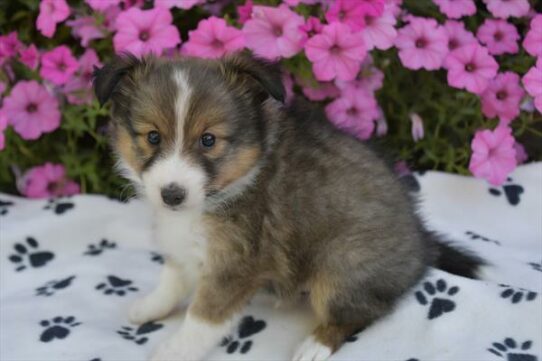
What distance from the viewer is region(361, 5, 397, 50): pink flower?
3.82 meters

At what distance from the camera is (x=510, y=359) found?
2.96 m

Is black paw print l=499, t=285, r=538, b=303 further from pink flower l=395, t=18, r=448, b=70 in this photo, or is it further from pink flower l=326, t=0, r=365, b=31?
pink flower l=326, t=0, r=365, b=31

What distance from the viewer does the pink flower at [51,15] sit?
13.0 ft

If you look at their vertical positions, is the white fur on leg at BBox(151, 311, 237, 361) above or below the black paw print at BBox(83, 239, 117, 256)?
above

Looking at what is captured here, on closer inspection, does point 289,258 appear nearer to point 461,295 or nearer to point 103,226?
point 461,295

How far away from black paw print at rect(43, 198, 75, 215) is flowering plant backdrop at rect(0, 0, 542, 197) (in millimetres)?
201

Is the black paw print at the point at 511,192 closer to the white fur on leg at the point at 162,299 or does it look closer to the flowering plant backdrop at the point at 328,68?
the flowering plant backdrop at the point at 328,68

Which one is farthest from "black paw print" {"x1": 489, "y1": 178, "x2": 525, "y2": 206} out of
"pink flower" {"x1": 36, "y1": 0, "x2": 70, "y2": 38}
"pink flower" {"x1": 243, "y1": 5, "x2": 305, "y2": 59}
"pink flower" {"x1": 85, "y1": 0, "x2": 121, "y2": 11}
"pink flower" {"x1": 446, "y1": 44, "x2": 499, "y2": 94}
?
"pink flower" {"x1": 36, "y1": 0, "x2": 70, "y2": 38}

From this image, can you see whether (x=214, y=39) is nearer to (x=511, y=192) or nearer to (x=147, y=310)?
(x=147, y=310)

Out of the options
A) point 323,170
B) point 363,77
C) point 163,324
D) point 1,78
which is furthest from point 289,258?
point 1,78

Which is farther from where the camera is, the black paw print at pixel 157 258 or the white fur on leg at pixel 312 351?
the black paw print at pixel 157 258

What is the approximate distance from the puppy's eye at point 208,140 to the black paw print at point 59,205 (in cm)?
171

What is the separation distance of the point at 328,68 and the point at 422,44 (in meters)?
0.64

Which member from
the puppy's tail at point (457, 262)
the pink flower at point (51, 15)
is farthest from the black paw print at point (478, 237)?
the pink flower at point (51, 15)
